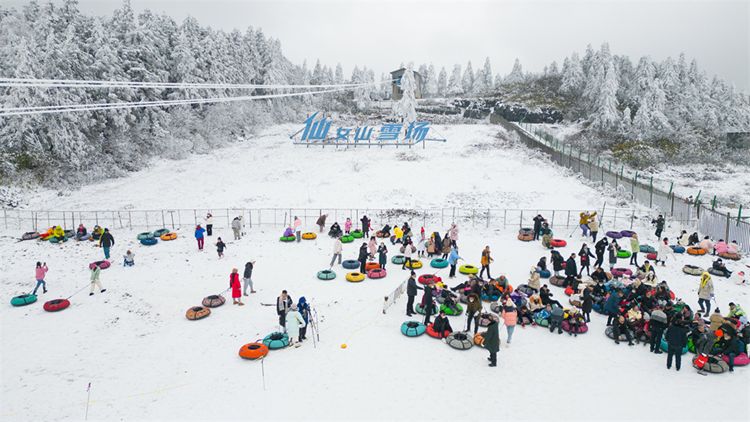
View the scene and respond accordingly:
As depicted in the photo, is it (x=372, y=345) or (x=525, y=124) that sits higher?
(x=525, y=124)

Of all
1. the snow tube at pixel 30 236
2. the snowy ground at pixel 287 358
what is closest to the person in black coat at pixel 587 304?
the snowy ground at pixel 287 358

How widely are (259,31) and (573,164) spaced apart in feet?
190

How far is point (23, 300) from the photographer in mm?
17859

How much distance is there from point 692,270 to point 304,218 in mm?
22807

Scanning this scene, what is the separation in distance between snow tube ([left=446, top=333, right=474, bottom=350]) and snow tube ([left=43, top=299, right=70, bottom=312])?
1453cm

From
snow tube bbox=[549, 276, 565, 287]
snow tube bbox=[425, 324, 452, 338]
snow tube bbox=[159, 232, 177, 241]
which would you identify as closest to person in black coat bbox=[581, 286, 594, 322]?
snow tube bbox=[549, 276, 565, 287]

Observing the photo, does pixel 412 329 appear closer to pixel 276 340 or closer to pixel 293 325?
pixel 293 325

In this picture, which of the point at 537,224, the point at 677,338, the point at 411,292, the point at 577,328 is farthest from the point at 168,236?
the point at 677,338

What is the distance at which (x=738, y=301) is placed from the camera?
1789 centimetres

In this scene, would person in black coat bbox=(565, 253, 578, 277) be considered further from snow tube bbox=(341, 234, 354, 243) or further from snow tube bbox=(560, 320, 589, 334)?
snow tube bbox=(341, 234, 354, 243)

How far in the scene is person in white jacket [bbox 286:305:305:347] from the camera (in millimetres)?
14180

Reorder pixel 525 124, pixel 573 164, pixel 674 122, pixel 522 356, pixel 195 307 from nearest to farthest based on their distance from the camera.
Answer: pixel 522 356 < pixel 195 307 < pixel 573 164 < pixel 674 122 < pixel 525 124

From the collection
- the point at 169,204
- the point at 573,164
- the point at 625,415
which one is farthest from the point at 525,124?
the point at 625,415

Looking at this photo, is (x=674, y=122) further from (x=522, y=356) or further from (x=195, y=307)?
(x=195, y=307)
